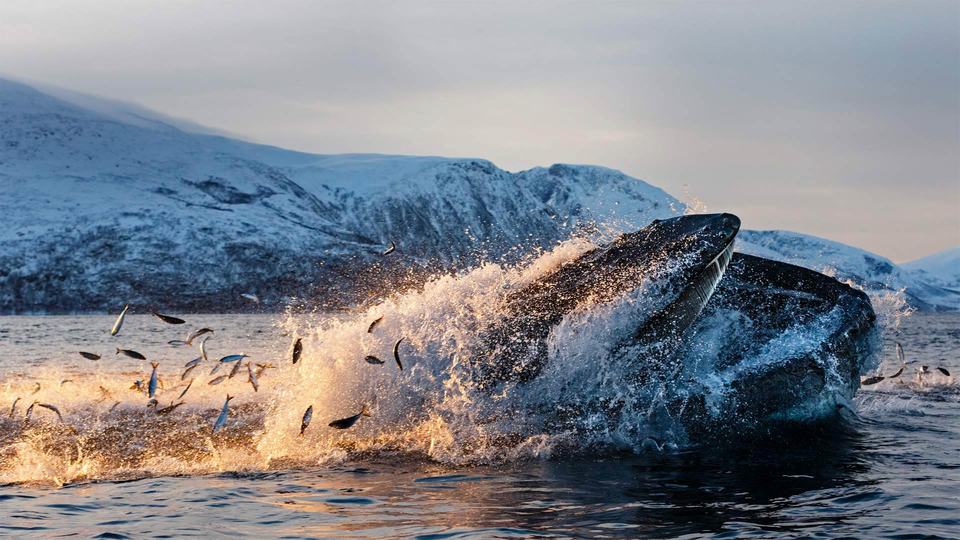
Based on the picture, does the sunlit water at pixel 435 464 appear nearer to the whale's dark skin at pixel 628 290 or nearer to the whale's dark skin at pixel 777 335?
the whale's dark skin at pixel 628 290

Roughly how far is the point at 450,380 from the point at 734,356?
4.51 m

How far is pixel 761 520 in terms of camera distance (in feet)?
34.0

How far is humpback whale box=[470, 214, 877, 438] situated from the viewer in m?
14.6

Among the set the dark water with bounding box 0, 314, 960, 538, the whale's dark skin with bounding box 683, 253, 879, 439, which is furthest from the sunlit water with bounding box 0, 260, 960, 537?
the whale's dark skin with bounding box 683, 253, 879, 439

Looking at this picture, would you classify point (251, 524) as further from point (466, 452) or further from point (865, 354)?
point (865, 354)

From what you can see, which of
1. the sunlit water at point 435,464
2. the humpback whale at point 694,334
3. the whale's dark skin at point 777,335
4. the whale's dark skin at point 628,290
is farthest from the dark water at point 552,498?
the whale's dark skin at point 628,290

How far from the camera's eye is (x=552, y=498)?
1156 centimetres

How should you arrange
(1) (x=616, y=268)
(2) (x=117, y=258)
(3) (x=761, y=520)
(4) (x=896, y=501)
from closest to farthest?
(3) (x=761, y=520) → (4) (x=896, y=501) → (1) (x=616, y=268) → (2) (x=117, y=258)

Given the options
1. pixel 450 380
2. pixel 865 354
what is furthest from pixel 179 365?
pixel 865 354

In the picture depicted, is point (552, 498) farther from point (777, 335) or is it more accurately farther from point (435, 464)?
point (777, 335)

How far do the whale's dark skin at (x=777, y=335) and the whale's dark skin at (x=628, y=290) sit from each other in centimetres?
153

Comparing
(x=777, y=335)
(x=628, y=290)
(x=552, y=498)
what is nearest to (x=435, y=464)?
(x=552, y=498)

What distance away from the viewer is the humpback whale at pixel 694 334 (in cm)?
1462

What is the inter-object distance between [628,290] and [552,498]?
4146mm
